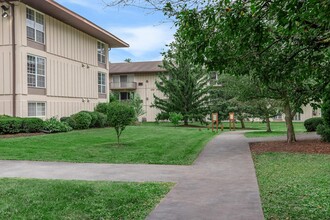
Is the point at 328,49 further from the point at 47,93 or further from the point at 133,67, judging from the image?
the point at 133,67

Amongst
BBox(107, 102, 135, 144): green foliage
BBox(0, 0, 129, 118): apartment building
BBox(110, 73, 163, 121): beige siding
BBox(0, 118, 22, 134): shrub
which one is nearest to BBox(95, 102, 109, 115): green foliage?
BBox(0, 0, 129, 118): apartment building

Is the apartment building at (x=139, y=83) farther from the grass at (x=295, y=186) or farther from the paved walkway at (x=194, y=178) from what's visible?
the grass at (x=295, y=186)

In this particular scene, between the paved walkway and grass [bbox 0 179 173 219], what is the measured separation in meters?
0.36

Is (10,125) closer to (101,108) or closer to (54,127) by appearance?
(54,127)

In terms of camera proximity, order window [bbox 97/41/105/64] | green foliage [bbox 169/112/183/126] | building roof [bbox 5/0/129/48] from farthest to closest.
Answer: green foliage [bbox 169/112/183/126] → window [bbox 97/41/105/64] → building roof [bbox 5/0/129/48]

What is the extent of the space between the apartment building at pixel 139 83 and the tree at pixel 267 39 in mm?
40893

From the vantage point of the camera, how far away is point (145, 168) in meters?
10.0

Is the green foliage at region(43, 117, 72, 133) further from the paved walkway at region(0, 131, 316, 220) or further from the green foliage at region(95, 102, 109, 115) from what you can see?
the paved walkway at region(0, 131, 316, 220)

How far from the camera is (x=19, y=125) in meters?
18.7

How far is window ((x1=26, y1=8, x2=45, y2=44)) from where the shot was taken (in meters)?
21.1

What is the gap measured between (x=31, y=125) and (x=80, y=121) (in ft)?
14.9

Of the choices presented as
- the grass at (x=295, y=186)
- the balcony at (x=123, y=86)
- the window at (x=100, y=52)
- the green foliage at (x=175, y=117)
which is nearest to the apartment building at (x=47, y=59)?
the window at (x=100, y=52)

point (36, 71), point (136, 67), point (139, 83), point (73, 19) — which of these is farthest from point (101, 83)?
point (136, 67)

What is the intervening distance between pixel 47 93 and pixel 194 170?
16.0 meters
